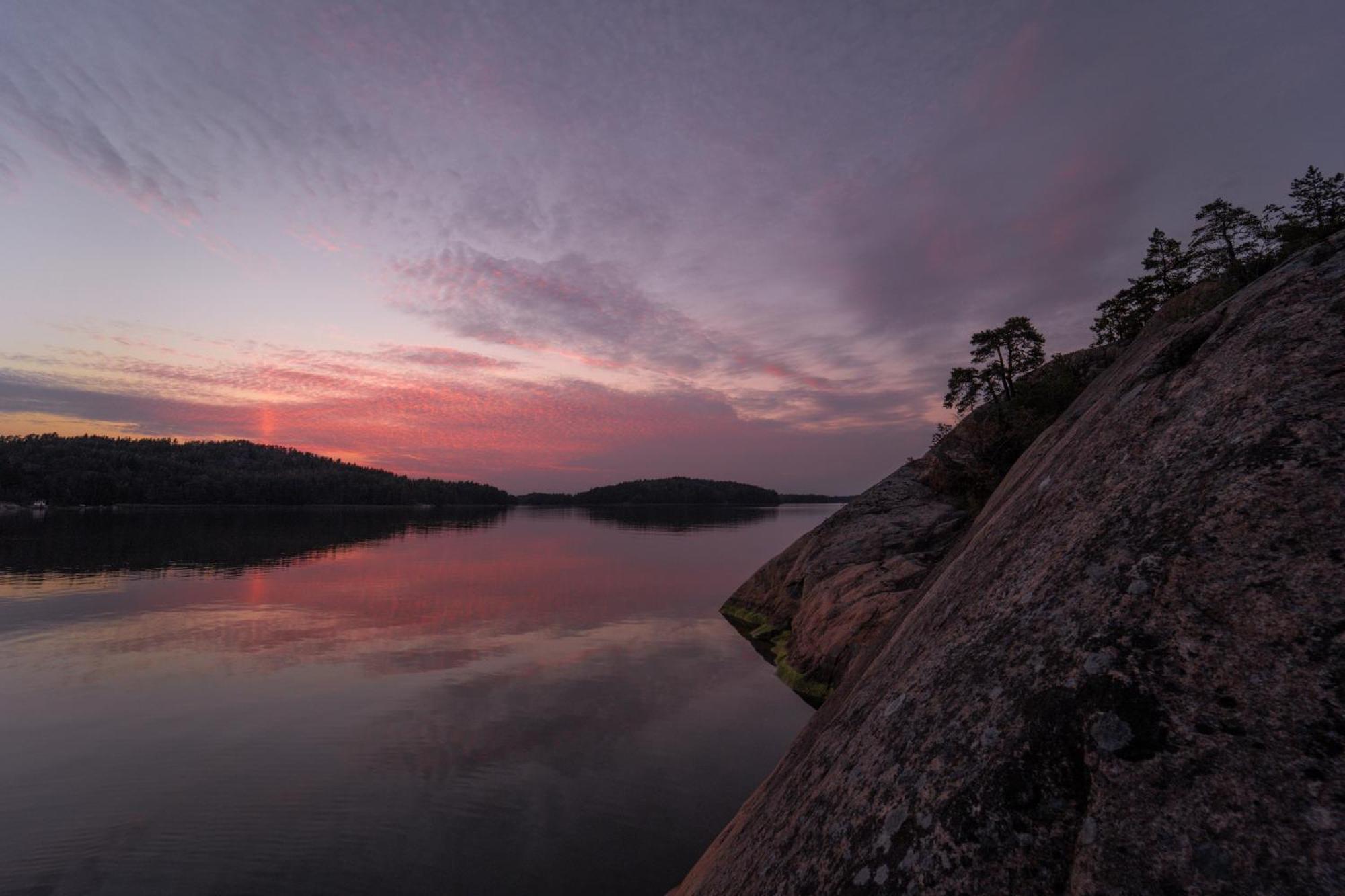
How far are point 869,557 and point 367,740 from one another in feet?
64.2

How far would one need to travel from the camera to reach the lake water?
35.8 feet

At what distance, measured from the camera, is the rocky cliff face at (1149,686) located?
2.68 meters

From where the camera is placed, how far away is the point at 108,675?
2133 cm

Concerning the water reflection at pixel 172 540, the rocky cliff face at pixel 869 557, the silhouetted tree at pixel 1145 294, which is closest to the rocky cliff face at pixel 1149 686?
the rocky cliff face at pixel 869 557

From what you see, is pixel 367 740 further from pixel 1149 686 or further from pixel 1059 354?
pixel 1059 354

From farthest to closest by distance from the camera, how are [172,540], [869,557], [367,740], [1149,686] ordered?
[172,540], [869,557], [367,740], [1149,686]

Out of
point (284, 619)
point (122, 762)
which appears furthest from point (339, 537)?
point (122, 762)

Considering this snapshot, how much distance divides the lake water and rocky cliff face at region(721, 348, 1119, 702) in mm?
1891

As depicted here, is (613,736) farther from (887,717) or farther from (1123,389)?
(1123,389)

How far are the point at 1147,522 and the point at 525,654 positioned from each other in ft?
81.2

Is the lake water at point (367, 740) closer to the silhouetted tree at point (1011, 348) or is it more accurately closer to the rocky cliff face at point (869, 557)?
the rocky cliff face at point (869, 557)

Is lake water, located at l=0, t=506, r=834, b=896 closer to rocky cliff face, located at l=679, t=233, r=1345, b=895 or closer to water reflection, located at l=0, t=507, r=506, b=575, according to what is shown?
rocky cliff face, located at l=679, t=233, r=1345, b=895

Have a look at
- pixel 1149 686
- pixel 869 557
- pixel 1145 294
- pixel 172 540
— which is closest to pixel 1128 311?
pixel 1145 294

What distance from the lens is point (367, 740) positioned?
16.0 meters
